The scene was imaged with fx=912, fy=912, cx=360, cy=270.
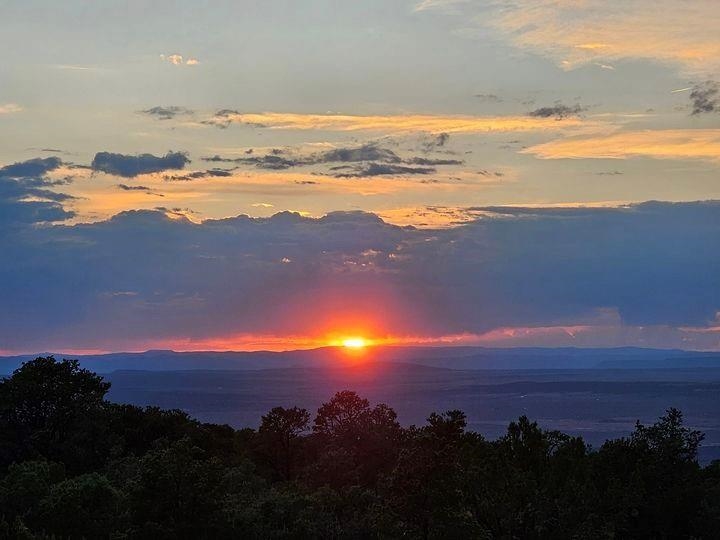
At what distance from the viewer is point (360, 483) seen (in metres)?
75.1

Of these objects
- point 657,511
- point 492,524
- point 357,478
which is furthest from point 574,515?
point 357,478

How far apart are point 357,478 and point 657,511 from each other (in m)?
28.0

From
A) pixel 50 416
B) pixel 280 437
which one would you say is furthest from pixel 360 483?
pixel 50 416

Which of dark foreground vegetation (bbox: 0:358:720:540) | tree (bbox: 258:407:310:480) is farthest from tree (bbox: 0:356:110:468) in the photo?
tree (bbox: 258:407:310:480)

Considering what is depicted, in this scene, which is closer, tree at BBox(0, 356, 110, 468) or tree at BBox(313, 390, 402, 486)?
tree at BBox(0, 356, 110, 468)

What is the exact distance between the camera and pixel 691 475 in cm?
5462

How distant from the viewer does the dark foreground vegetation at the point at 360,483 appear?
1565 inches

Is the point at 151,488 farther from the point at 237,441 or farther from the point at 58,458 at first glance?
the point at 237,441

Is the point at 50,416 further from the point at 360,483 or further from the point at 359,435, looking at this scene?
the point at 359,435

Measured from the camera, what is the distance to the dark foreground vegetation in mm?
39750

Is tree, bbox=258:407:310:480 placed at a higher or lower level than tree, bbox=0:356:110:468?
lower

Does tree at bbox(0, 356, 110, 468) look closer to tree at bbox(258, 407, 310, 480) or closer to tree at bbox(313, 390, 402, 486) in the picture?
tree at bbox(258, 407, 310, 480)

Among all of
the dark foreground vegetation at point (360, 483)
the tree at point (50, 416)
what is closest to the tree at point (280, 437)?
the dark foreground vegetation at point (360, 483)

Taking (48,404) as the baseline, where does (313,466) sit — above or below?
below
